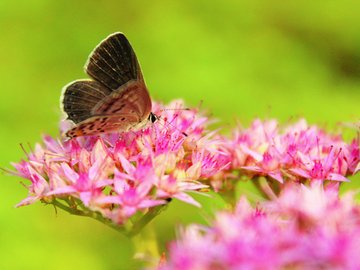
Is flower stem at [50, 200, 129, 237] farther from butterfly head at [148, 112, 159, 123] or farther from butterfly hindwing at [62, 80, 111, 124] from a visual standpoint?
butterfly head at [148, 112, 159, 123]

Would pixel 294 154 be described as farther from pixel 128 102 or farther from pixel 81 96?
pixel 81 96

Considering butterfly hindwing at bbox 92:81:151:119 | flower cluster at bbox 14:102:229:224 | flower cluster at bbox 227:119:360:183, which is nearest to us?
flower cluster at bbox 14:102:229:224

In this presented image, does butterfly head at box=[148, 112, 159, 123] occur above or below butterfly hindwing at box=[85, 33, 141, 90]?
below

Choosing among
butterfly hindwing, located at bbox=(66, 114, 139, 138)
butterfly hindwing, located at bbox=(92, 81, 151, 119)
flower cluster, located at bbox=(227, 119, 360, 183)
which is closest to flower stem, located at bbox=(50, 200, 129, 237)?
butterfly hindwing, located at bbox=(66, 114, 139, 138)

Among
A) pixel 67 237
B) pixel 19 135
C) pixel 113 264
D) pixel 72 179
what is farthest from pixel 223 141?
pixel 19 135

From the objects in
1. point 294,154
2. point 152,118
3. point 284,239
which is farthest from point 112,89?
point 284,239

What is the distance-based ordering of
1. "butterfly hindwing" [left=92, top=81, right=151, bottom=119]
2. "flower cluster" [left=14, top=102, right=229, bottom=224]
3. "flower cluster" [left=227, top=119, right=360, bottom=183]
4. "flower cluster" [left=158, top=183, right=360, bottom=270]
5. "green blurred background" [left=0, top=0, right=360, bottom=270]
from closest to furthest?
"flower cluster" [left=158, top=183, right=360, bottom=270] < "flower cluster" [left=14, top=102, right=229, bottom=224] < "butterfly hindwing" [left=92, top=81, right=151, bottom=119] < "flower cluster" [left=227, top=119, right=360, bottom=183] < "green blurred background" [left=0, top=0, right=360, bottom=270]

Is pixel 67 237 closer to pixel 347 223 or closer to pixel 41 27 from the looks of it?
pixel 41 27
